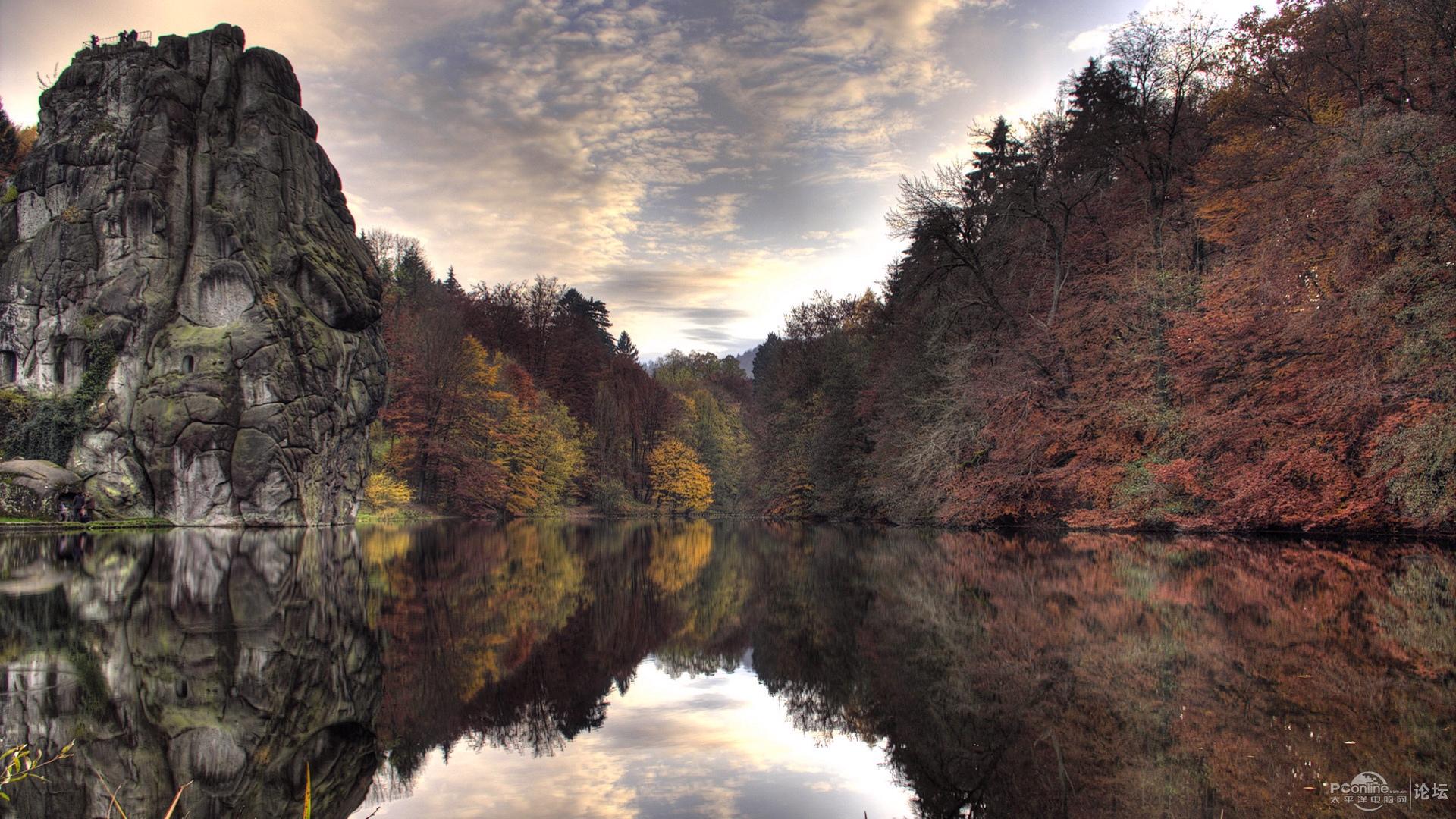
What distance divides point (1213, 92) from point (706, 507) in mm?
47106

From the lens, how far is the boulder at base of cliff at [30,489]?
29.2m

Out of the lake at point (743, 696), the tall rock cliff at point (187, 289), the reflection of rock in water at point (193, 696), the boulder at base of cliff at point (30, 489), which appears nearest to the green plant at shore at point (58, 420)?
the tall rock cliff at point (187, 289)

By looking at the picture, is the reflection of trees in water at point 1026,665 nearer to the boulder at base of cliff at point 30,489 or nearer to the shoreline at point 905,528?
the shoreline at point 905,528

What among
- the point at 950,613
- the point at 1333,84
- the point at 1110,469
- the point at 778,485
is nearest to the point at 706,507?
the point at 778,485

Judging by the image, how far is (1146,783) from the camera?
13.2 ft

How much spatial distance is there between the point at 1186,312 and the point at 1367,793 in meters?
22.9

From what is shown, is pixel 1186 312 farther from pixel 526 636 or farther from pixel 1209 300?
pixel 526 636

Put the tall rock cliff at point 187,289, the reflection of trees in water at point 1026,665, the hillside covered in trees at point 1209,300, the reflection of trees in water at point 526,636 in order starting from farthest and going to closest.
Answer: the tall rock cliff at point 187,289
the hillside covered in trees at point 1209,300
the reflection of trees in water at point 526,636
the reflection of trees in water at point 1026,665

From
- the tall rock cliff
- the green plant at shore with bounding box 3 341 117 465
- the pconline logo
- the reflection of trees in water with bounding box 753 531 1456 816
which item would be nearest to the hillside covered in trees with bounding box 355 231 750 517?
the tall rock cliff

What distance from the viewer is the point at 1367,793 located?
3.70m

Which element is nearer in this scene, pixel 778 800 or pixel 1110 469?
pixel 778 800

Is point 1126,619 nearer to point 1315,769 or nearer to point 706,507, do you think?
point 1315,769

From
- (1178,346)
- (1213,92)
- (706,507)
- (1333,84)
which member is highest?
(1213,92)

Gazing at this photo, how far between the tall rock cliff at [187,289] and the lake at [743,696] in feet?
69.3
